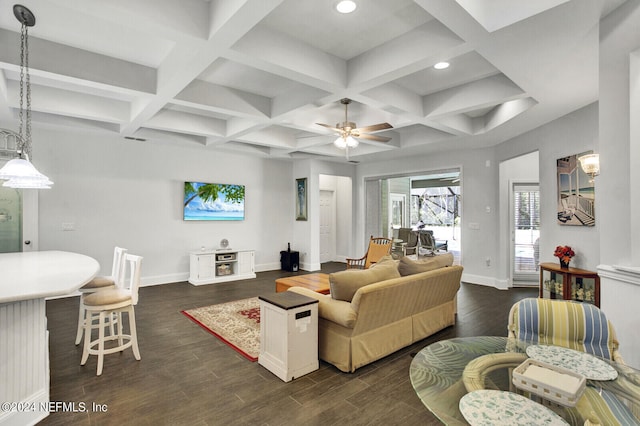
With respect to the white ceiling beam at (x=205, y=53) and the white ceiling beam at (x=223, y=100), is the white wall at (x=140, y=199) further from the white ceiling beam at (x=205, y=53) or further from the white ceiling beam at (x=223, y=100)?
the white ceiling beam at (x=223, y=100)

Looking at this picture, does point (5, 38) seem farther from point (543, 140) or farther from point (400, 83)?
point (543, 140)

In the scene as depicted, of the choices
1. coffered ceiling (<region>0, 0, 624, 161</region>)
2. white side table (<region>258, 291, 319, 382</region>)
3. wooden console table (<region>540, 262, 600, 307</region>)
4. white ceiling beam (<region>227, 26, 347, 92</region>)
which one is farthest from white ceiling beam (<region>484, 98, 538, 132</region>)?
white side table (<region>258, 291, 319, 382</region>)

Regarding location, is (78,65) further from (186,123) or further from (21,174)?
(186,123)

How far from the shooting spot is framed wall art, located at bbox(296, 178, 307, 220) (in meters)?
7.91

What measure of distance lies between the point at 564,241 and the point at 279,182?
5743mm

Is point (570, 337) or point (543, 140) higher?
point (543, 140)

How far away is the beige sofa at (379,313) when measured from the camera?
2771mm

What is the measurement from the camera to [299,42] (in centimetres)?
301

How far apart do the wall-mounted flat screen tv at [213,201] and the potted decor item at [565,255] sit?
5776 mm

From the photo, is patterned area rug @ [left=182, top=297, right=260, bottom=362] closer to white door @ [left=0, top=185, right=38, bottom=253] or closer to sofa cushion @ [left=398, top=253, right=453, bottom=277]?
sofa cushion @ [left=398, top=253, right=453, bottom=277]

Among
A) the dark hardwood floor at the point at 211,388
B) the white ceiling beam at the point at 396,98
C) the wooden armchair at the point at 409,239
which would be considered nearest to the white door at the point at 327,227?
the wooden armchair at the point at 409,239

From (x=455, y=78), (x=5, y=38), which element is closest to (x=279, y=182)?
(x=455, y=78)

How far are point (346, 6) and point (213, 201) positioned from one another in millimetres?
5253

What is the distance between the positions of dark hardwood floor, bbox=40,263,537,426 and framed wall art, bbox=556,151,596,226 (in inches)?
66.2
